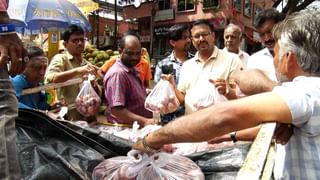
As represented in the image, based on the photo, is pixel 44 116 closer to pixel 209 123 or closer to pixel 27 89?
pixel 27 89

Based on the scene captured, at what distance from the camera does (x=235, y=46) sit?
4.63 m

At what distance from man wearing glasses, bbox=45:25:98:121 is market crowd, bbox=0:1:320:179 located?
1cm

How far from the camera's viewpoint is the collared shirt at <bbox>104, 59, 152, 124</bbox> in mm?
2934

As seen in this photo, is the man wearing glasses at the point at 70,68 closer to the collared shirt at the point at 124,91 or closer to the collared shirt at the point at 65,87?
the collared shirt at the point at 65,87

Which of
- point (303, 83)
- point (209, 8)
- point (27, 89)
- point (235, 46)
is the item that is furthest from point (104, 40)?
point (303, 83)

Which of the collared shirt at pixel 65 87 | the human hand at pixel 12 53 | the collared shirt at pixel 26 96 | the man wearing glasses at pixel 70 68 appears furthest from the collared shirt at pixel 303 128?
the collared shirt at pixel 65 87

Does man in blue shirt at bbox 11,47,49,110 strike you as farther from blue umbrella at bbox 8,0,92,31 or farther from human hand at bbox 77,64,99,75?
blue umbrella at bbox 8,0,92,31

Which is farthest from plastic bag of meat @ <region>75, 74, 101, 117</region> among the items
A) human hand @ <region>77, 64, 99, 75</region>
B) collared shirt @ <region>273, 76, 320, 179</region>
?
collared shirt @ <region>273, 76, 320, 179</region>

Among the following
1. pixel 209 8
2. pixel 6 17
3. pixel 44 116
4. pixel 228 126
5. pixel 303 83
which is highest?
pixel 209 8

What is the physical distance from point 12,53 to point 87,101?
1513 mm

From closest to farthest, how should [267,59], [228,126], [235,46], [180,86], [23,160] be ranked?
1. [228,126]
2. [23,160]
3. [267,59]
4. [180,86]
5. [235,46]

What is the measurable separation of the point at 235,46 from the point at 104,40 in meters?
21.5

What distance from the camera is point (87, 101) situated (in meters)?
3.17

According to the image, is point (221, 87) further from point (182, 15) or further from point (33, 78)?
point (182, 15)
